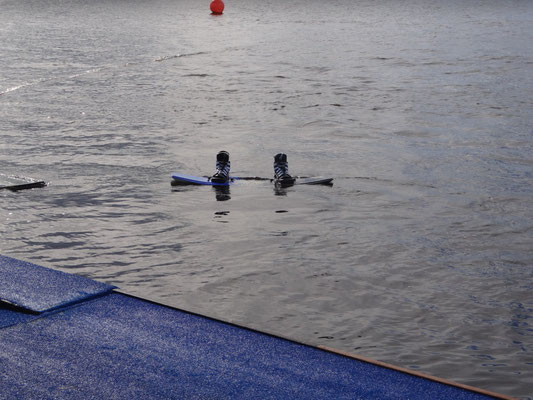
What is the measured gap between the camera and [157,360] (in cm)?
395

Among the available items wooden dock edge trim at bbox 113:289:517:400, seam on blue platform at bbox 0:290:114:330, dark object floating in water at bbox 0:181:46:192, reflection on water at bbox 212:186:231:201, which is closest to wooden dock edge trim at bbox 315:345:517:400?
wooden dock edge trim at bbox 113:289:517:400

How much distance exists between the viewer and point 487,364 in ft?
14.1

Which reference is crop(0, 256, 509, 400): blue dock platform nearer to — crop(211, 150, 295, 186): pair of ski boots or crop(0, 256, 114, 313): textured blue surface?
crop(0, 256, 114, 313): textured blue surface

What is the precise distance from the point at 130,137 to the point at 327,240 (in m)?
4.40

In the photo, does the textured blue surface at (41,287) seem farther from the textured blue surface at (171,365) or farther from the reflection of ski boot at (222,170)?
the reflection of ski boot at (222,170)

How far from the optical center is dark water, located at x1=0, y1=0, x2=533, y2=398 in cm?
490

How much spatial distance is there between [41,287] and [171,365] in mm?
1261

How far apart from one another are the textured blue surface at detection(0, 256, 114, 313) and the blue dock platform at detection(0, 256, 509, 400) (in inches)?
0.4

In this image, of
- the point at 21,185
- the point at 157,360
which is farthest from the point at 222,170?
the point at 157,360

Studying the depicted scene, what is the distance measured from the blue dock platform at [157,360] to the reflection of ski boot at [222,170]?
303 cm

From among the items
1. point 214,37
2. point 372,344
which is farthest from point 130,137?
point 214,37

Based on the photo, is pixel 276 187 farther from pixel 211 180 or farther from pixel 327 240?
pixel 327 240

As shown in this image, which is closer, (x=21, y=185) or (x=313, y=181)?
(x=21, y=185)

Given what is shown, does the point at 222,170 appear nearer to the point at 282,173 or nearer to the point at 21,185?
the point at 282,173
